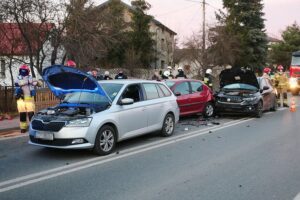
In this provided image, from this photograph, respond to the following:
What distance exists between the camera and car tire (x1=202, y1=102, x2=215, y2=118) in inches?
534

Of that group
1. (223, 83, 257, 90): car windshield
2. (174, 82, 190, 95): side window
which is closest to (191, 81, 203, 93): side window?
(174, 82, 190, 95): side window

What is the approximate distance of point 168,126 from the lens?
32.0 feet

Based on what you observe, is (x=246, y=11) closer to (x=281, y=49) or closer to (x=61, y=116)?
(x=281, y=49)

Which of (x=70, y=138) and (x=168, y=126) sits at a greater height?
(x=70, y=138)

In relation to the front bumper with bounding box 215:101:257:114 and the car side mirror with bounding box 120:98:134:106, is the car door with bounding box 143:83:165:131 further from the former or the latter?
the front bumper with bounding box 215:101:257:114

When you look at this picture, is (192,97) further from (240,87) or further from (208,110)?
(240,87)

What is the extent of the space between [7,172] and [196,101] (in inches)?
312

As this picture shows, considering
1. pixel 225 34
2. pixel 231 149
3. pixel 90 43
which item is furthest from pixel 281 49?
pixel 231 149

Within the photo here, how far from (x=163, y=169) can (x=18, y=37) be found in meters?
13.1

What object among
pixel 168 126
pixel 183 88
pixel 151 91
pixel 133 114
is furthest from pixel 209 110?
pixel 133 114

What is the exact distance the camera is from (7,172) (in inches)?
249

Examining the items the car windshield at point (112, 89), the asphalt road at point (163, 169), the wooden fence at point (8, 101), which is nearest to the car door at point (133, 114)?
the car windshield at point (112, 89)

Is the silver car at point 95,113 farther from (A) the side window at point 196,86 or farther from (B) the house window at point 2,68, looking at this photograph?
(B) the house window at point 2,68

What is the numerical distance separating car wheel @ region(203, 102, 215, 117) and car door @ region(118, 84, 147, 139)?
515cm
